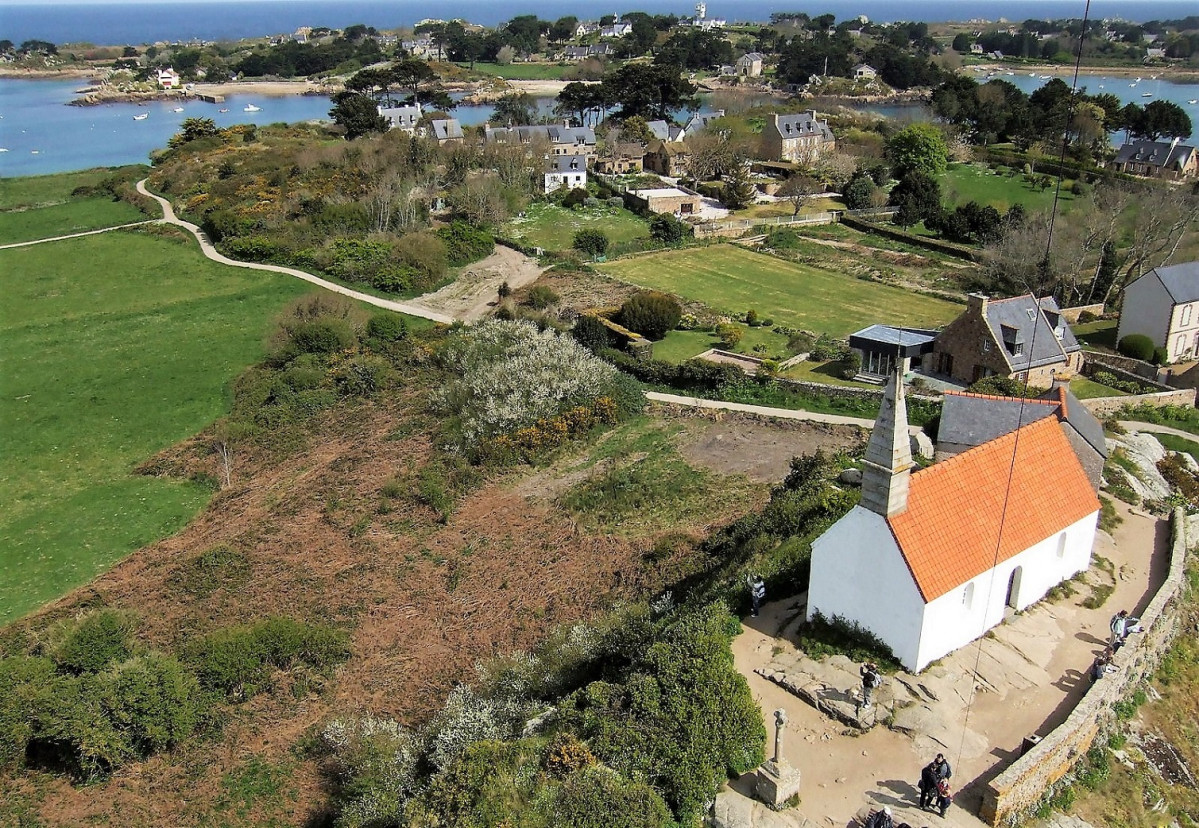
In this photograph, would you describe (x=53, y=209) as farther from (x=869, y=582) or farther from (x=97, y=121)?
(x=869, y=582)

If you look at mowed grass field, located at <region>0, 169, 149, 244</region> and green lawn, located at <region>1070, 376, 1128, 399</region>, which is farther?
mowed grass field, located at <region>0, 169, 149, 244</region>

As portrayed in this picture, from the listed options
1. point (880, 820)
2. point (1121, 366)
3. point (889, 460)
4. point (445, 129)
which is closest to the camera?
point (880, 820)

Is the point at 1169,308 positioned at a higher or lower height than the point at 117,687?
higher

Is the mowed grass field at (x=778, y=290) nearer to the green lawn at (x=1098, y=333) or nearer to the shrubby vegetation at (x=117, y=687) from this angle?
the green lawn at (x=1098, y=333)

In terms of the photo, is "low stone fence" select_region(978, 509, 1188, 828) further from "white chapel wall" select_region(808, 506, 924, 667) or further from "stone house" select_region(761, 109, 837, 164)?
"stone house" select_region(761, 109, 837, 164)

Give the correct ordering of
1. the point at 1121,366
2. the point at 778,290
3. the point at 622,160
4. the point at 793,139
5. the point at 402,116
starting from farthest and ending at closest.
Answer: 1. the point at 402,116
2. the point at 793,139
3. the point at 622,160
4. the point at 778,290
5. the point at 1121,366

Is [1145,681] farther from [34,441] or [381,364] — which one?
[34,441]

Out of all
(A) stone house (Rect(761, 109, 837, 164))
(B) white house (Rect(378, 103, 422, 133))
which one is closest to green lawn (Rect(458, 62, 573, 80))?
(B) white house (Rect(378, 103, 422, 133))

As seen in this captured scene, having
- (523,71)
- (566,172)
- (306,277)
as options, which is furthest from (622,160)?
(523,71)
